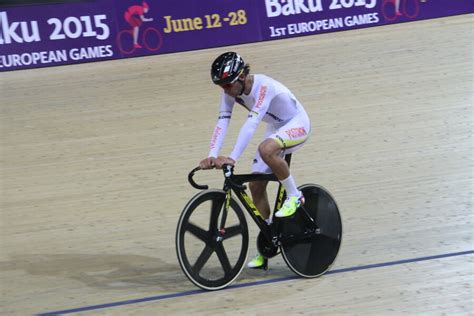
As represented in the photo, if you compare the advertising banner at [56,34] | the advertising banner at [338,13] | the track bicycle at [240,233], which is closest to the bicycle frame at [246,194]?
the track bicycle at [240,233]

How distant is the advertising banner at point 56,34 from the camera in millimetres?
12227

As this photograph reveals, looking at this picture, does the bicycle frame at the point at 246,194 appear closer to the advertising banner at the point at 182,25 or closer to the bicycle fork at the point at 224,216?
the bicycle fork at the point at 224,216

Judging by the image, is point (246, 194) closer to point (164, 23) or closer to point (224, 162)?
point (224, 162)

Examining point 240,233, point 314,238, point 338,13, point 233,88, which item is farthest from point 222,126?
point 338,13

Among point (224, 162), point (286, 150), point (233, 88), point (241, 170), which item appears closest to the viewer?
point (224, 162)

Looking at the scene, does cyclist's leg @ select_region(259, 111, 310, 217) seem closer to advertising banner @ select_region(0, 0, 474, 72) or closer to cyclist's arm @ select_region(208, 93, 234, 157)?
cyclist's arm @ select_region(208, 93, 234, 157)

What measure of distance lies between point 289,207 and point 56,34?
26.3 ft

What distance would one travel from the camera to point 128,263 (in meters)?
6.06

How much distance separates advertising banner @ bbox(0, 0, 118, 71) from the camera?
1223 centimetres

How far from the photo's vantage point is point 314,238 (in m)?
5.59

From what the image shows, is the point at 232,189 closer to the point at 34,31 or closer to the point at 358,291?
the point at 358,291

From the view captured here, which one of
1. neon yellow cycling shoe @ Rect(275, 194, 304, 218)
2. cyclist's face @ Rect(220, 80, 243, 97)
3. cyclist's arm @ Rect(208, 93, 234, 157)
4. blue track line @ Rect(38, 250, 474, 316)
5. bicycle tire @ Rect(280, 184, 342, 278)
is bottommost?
blue track line @ Rect(38, 250, 474, 316)

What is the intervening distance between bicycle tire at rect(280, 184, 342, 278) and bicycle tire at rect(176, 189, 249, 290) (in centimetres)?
32

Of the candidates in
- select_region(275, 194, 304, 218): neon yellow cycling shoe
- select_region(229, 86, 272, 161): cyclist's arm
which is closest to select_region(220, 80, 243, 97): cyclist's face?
select_region(229, 86, 272, 161): cyclist's arm
